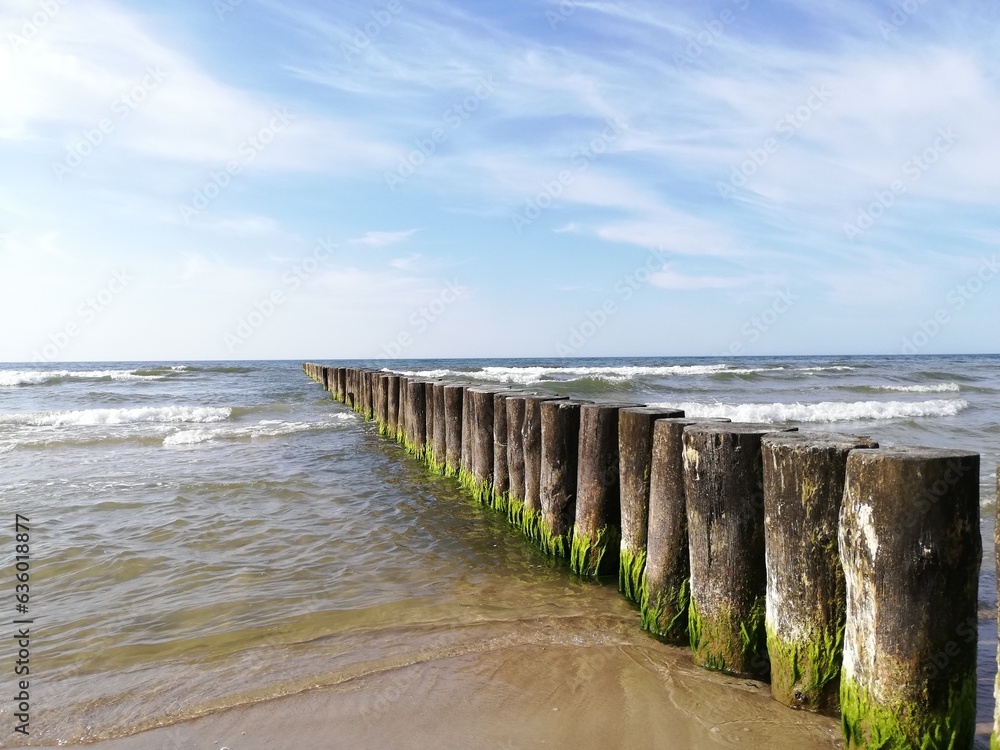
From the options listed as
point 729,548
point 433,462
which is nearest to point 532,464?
point 729,548

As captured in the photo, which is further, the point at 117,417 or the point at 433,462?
the point at 117,417

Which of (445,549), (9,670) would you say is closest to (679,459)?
(445,549)

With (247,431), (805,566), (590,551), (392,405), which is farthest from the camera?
(247,431)

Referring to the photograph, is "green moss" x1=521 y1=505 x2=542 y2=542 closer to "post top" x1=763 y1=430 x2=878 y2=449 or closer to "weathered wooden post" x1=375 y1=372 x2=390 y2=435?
"post top" x1=763 y1=430 x2=878 y2=449

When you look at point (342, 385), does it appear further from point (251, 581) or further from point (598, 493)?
point (598, 493)

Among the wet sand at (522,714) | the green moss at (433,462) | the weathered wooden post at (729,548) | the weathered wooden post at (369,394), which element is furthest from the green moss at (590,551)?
the weathered wooden post at (369,394)

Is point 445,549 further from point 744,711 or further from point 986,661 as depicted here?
point 986,661

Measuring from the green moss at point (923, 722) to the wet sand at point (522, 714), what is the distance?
0.26m

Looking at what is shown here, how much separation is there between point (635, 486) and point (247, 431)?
11.0m

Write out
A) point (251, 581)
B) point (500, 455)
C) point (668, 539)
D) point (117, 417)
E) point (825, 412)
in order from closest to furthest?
point (668, 539) < point (251, 581) < point (500, 455) < point (825, 412) < point (117, 417)

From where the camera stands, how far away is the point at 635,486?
425 cm

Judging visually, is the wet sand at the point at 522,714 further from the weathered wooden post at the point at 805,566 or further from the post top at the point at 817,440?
the post top at the point at 817,440

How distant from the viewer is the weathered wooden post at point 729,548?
10.8ft

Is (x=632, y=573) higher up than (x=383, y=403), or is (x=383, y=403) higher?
→ (x=383, y=403)
